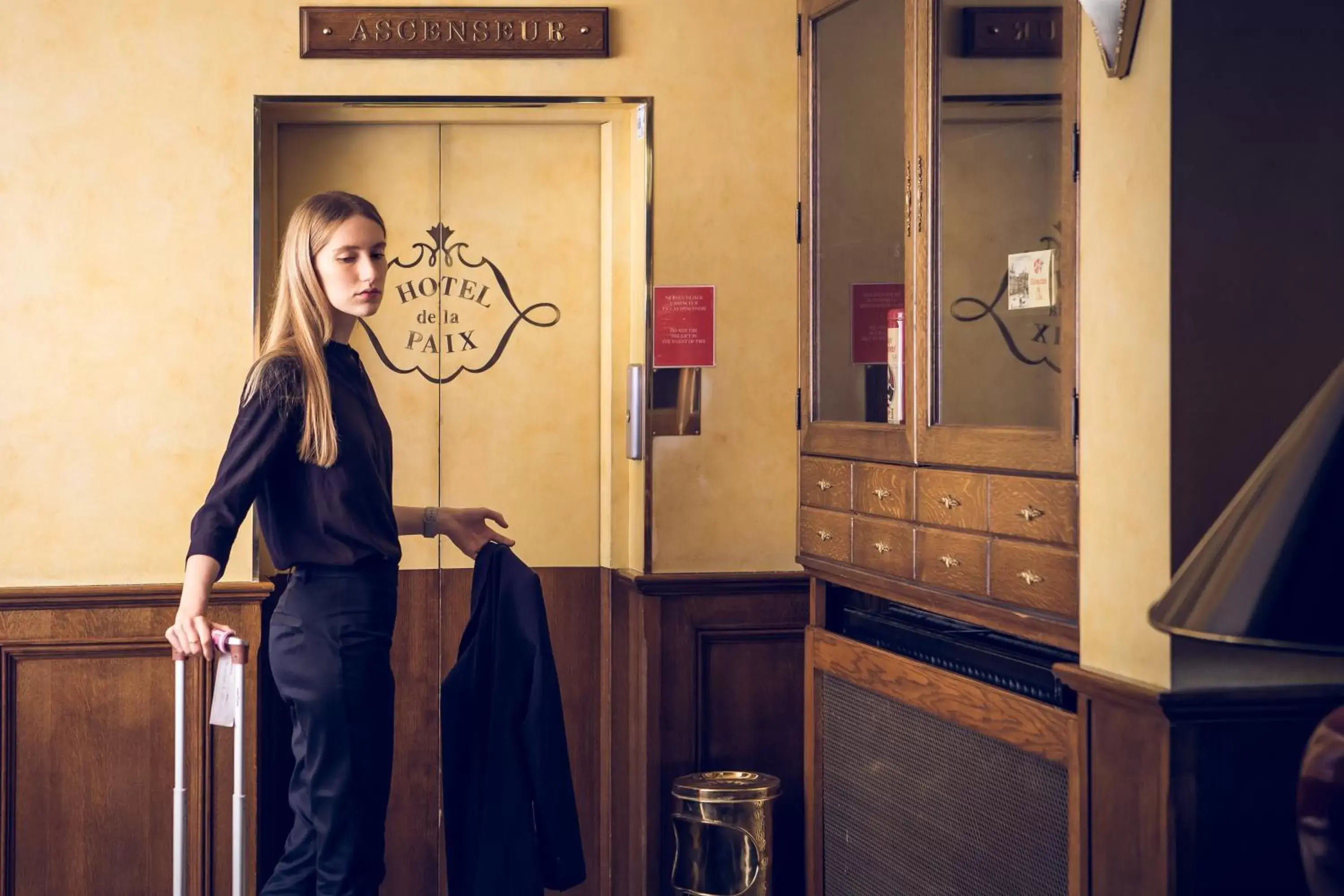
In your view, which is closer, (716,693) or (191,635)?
(191,635)

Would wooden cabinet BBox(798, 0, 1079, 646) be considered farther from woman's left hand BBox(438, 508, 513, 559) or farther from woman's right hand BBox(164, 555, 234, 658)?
woman's right hand BBox(164, 555, 234, 658)

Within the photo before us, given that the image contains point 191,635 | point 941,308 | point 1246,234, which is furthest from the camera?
point 941,308

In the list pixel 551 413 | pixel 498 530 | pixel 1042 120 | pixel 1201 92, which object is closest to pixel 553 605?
pixel 498 530

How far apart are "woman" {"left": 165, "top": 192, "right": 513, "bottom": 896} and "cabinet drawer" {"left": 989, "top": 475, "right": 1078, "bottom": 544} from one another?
1166 millimetres

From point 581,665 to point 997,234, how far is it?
2.09m

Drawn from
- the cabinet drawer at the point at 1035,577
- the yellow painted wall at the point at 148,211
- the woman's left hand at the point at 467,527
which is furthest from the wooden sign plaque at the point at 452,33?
the cabinet drawer at the point at 1035,577

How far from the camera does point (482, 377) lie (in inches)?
163

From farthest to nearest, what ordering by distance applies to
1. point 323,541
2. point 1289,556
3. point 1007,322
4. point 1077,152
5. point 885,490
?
point 885,490, point 323,541, point 1007,322, point 1077,152, point 1289,556

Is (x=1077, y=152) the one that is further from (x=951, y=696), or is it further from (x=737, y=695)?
(x=737, y=695)

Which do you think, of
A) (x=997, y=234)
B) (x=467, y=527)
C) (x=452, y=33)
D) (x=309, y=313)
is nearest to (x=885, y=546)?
(x=997, y=234)

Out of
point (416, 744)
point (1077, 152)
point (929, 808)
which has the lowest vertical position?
point (416, 744)

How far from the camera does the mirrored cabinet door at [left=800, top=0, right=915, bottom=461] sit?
2973mm

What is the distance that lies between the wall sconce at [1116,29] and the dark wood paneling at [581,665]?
7.89 feet

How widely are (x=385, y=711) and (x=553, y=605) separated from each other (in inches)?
56.2
